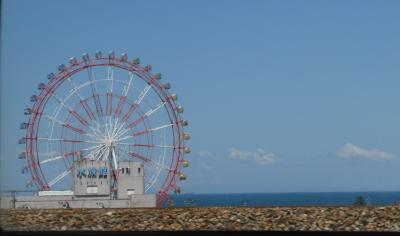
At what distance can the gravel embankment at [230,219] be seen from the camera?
352 inches

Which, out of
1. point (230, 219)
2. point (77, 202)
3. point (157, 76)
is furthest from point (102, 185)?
point (230, 219)

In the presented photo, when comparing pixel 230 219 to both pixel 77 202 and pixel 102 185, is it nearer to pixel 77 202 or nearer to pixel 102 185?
pixel 77 202

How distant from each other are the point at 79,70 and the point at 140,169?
15.0 feet

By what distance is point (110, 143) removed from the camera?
26.2 meters

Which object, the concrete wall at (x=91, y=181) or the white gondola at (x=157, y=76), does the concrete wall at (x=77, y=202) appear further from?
the white gondola at (x=157, y=76)

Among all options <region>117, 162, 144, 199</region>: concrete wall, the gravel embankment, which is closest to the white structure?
<region>117, 162, 144, 199</region>: concrete wall

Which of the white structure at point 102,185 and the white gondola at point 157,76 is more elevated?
the white gondola at point 157,76

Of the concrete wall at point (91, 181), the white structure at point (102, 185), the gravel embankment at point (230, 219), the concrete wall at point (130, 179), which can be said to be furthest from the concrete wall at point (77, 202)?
the gravel embankment at point (230, 219)

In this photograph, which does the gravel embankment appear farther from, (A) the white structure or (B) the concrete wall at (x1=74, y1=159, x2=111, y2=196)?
(B) the concrete wall at (x1=74, y1=159, x2=111, y2=196)

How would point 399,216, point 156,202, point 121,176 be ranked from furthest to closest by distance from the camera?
point 121,176, point 156,202, point 399,216

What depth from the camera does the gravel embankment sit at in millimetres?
8945

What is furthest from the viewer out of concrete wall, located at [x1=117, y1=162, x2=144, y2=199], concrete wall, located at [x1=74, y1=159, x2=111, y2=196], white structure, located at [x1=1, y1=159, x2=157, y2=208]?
concrete wall, located at [x1=74, y1=159, x2=111, y2=196]
